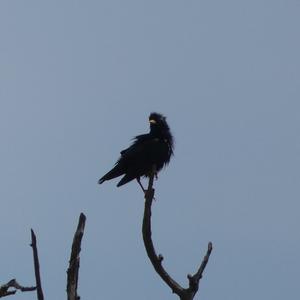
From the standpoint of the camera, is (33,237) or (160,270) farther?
(160,270)

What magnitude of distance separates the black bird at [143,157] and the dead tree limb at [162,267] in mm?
6206

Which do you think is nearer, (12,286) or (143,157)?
(12,286)

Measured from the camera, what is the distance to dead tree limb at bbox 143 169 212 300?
5164 millimetres

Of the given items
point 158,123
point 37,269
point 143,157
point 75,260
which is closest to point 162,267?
point 75,260

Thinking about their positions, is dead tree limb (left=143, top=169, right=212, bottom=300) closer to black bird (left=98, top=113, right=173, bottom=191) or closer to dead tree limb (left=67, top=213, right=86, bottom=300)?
dead tree limb (left=67, top=213, right=86, bottom=300)

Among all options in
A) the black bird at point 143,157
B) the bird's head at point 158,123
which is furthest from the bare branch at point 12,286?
the bird's head at point 158,123

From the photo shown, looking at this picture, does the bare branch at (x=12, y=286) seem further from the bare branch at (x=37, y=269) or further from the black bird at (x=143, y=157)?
the black bird at (x=143, y=157)

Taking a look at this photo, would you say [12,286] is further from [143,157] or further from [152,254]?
[143,157]

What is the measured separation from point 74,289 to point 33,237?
0.37 m

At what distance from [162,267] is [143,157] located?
6.90m

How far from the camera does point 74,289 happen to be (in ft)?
14.4

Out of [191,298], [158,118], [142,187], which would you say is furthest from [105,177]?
[191,298]

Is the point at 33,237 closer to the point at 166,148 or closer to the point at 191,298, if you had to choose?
the point at 191,298

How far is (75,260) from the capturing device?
4566mm
